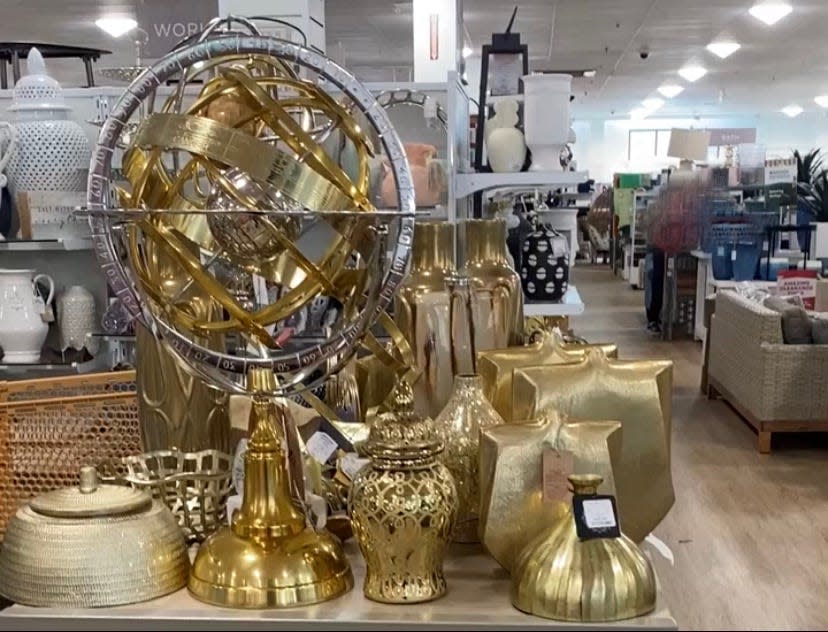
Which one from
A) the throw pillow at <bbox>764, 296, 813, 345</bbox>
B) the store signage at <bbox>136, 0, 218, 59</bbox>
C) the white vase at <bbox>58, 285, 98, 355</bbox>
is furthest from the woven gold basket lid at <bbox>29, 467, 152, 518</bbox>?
the throw pillow at <bbox>764, 296, 813, 345</bbox>

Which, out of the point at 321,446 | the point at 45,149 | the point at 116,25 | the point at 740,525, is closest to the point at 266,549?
the point at 321,446

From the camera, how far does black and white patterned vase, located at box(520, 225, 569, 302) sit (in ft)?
12.3

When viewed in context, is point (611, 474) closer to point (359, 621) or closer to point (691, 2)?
point (359, 621)

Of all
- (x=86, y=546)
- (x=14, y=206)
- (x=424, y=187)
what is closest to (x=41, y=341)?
(x=14, y=206)

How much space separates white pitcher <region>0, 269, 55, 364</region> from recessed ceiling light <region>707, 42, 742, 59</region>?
1004 cm

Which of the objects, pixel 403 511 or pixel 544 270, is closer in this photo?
pixel 403 511

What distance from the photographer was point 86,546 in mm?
1131

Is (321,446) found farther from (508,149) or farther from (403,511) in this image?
(508,149)

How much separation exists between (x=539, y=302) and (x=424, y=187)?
87 cm

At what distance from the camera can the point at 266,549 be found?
1174mm

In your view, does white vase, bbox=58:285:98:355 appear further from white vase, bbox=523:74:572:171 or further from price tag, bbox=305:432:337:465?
price tag, bbox=305:432:337:465

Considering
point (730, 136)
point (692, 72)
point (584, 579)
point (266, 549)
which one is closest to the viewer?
point (584, 579)

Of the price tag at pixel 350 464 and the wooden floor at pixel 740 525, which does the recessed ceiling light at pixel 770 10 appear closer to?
the wooden floor at pixel 740 525

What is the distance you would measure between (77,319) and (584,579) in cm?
243
